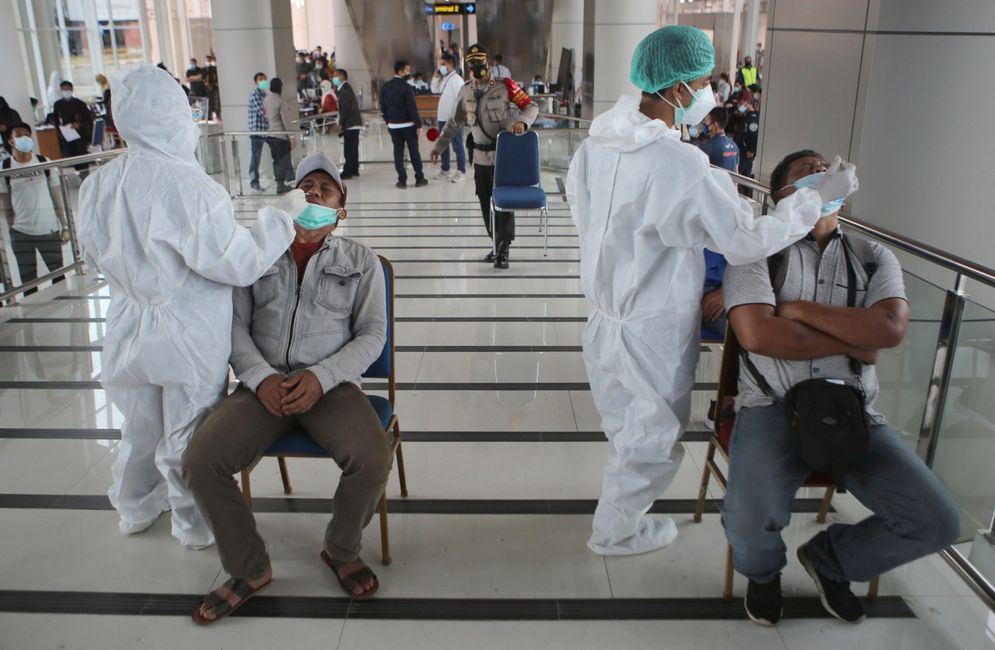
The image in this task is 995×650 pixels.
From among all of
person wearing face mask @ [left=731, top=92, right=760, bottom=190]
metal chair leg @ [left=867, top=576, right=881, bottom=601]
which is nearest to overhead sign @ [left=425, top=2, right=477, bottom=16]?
person wearing face mask @ [left=731, top=92, right=760, bottom=190]

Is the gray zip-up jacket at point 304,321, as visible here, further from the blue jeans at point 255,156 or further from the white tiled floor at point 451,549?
the blue jeans at point 255,156

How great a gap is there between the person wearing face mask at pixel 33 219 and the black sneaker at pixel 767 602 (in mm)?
5190

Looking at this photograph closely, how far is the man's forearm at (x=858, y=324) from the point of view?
6.79 ft

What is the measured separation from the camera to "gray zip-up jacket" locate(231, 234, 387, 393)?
242 centimetres

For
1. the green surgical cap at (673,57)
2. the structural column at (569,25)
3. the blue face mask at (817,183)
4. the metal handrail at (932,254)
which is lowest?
the metal handrail at (932,254)

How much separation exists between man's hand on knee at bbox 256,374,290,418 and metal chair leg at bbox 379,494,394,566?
42cm

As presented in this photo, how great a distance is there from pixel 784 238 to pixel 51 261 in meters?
5.51

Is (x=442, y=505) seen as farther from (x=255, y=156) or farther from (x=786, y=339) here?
(x=255, y=156)

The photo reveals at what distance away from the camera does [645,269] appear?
87.1 inches

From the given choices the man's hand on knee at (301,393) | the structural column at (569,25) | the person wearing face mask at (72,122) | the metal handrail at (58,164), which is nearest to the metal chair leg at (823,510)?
the man's hand on knee at (301,393)

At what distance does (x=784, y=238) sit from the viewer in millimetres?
2016

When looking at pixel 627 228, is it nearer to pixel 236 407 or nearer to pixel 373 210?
pixel 236 407

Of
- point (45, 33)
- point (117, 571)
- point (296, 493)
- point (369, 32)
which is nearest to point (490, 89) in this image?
point (296, 493)

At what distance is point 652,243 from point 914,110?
2210 millimetres
